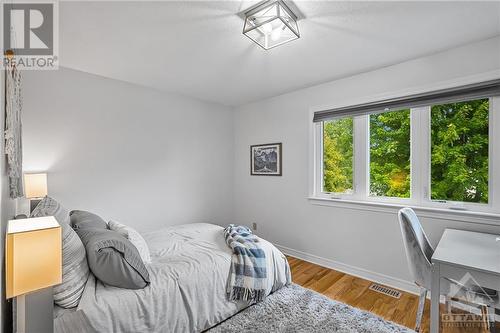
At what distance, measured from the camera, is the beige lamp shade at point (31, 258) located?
3.10 ft

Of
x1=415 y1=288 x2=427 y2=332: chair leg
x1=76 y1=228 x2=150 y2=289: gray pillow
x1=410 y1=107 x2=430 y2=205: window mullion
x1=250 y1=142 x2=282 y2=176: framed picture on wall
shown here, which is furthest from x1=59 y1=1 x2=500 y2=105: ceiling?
x1=415 y1=288 x2=427 y2=332: chair leg

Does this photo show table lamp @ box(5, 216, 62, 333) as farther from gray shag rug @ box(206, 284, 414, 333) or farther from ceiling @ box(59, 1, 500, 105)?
ceiling @ box(59, 1, 500, 105)

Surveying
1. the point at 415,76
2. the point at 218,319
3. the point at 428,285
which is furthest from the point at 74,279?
the point at 415,76

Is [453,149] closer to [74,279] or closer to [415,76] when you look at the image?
[415,76]

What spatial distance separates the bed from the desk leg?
1264 millimetres

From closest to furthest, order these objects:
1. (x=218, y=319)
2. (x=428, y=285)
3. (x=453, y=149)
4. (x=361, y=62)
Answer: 1. (x=428, y=285)
2. (x=218, y=319)
3. (x=453, y=149)
4. (x=361, y=62)

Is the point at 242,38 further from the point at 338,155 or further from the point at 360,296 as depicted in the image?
the point at 360,296

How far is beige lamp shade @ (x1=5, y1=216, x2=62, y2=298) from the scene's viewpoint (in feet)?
3.10

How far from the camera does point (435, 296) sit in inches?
62.6

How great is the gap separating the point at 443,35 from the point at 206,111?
3176 millimetres

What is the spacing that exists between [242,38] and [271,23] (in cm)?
35

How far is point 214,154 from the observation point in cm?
426
